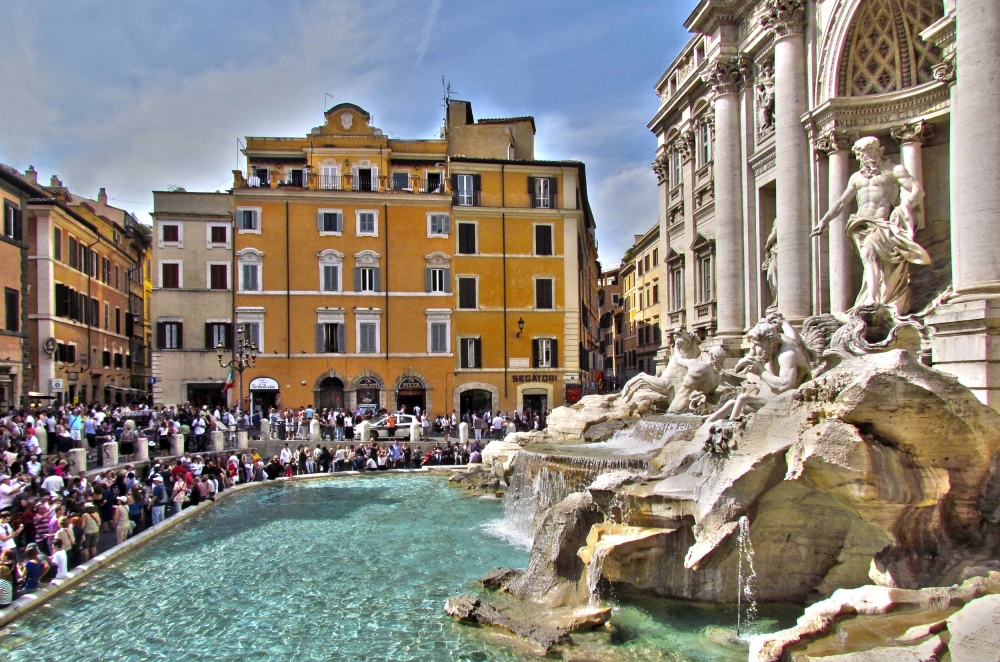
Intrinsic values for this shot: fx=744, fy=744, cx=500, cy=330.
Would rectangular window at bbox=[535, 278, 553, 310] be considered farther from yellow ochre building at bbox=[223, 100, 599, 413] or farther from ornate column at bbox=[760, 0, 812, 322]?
ornate column at bbox=[760, 0, 812, 322]

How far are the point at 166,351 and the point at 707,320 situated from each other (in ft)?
80.6

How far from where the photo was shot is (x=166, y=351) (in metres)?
34.3

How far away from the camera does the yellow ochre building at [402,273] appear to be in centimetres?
3503

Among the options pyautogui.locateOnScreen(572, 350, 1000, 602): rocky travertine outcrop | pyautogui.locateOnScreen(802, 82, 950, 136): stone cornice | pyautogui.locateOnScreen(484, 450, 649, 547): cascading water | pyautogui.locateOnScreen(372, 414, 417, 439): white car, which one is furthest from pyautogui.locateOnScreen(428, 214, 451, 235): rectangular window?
pyautogui.locateOnScreen(572, 350, 1000, 602): rocky travertine outcrop

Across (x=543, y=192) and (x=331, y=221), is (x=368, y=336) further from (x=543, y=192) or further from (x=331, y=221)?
(x=543, y=192)

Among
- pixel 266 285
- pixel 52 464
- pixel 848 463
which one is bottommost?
pixel 52 464

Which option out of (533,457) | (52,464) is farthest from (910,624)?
(52,464)

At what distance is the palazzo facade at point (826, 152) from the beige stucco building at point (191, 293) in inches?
821

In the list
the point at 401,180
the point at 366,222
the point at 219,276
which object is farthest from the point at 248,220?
the point at 401,180

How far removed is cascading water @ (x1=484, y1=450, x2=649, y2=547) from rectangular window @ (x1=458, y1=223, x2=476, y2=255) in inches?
885

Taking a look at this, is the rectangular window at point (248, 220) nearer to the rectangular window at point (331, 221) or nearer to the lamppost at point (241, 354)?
the rectangular window at point (331, 221)

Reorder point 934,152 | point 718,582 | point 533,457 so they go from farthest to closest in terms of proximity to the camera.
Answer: point 934,152 → point 533,457 → point 718,582

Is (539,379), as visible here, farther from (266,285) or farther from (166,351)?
(166,351)

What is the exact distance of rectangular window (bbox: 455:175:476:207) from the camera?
121ft
